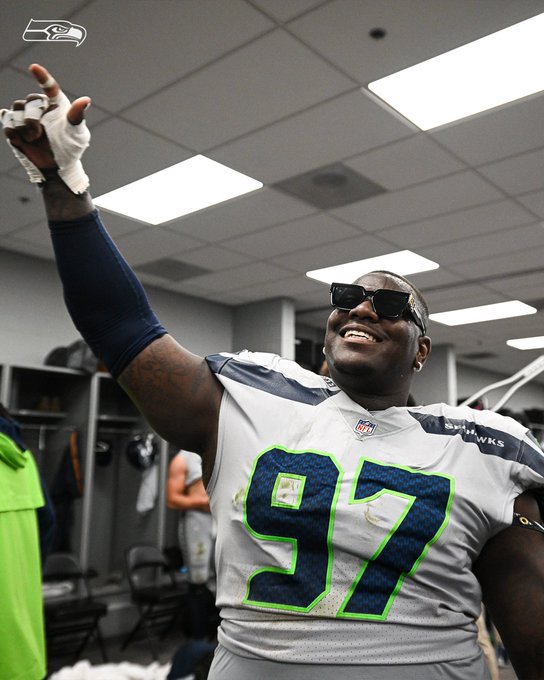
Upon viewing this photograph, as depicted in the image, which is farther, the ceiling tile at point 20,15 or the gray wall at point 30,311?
the gray wall at point 30,311

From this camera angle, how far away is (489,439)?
1088mm

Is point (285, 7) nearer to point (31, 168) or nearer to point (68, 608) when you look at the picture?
point (31, 168)

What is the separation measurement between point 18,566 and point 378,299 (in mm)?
1393

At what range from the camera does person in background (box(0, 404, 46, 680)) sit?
5.90 feet

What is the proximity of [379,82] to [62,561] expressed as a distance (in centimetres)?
361

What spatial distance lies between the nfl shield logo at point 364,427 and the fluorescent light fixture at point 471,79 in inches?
77.5

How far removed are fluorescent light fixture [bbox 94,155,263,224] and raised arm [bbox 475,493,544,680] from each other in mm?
2829

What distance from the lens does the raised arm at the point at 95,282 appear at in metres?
0.87

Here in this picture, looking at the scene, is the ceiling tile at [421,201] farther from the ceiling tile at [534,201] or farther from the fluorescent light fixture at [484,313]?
the fluorescent light fixture at [484,313]

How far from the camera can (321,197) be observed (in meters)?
3.93

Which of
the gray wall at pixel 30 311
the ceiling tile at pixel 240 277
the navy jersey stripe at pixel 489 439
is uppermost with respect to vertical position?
the ceiling tile at pixel 240 277

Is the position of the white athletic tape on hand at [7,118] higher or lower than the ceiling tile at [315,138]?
lower

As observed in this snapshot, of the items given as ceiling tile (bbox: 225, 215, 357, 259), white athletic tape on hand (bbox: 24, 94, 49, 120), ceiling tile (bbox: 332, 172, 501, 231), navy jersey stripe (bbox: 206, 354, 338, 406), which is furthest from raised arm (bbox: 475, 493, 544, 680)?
ceiling tile (bbox: 225, 215, 357, 259)

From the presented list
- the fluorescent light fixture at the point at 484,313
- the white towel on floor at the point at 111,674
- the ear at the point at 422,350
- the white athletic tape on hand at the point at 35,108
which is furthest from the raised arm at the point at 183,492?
the fluorescent light fixture at the point at 484,313
